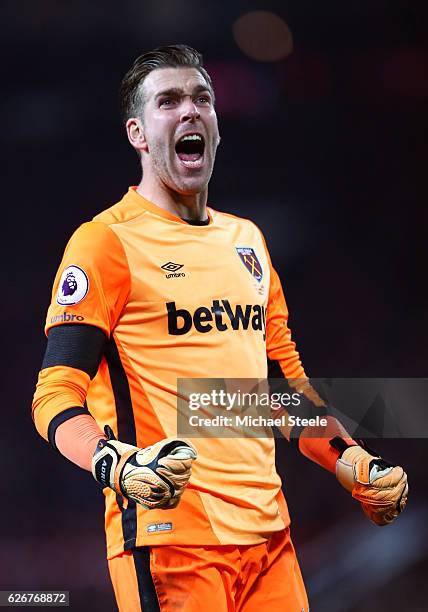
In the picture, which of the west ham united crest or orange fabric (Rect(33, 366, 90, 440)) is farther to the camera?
the west ham united crest

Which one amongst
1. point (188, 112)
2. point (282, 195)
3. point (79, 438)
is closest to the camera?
point (79, 438)

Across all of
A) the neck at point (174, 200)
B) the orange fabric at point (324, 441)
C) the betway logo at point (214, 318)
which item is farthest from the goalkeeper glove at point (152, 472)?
the neck at point (174, 200)

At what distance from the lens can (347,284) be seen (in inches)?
128

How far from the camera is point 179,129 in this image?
2.20 meters

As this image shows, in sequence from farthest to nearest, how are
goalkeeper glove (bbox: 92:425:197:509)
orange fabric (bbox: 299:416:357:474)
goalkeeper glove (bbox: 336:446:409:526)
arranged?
orange fabric (bbox: 299:416:357:474) < goalkeeper glove (bbox: 336:446:409:526) < goalkeeper glove (bbox: 92:425:197:509)

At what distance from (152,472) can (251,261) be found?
0.78 metres

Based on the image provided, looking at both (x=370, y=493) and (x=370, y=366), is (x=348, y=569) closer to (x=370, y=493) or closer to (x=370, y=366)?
(x=370, y=366)

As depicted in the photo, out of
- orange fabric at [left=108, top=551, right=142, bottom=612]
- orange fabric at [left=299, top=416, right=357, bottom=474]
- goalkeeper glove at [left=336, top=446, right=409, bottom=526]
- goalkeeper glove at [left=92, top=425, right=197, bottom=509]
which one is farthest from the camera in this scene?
orange fabric at [left=299, top=416, right=357, bottom=474]

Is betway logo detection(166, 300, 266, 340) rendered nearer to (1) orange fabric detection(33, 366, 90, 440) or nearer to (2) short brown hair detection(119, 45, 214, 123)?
(1) orange fabric detection(33, 366, 90, 440)

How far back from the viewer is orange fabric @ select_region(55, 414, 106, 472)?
1763 millimetres

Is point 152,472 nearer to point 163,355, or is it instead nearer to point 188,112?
point 163,355

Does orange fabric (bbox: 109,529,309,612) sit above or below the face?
below

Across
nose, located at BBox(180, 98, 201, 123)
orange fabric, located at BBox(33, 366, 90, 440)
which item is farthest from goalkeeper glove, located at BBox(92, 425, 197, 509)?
nose, located at BBox(180, 98, 201, 123)

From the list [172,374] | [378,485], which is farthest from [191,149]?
[378,485]
